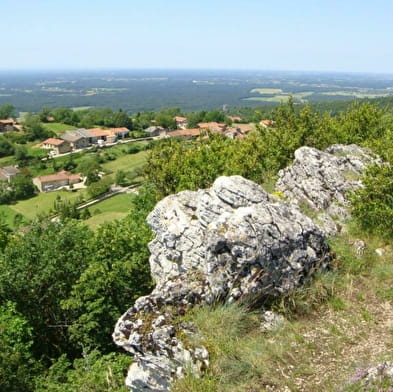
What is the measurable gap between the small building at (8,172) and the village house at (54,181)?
497cm

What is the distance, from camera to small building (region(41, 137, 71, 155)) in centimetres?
11403

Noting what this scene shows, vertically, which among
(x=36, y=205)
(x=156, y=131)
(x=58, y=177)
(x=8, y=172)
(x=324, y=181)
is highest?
(x=324, y=181)

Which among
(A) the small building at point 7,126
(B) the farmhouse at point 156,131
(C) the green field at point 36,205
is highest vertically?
(A) the small building at point 7,126

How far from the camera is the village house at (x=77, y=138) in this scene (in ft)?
395

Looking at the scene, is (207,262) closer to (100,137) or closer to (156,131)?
(100,137)

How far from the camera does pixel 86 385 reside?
9.39 meters

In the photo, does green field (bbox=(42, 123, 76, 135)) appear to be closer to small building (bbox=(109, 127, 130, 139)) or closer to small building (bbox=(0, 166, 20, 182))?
small building (bbox=(109, 127, 130, 139))

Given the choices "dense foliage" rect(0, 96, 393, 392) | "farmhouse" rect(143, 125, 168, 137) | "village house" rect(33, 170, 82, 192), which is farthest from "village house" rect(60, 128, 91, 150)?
"dense foliage" rect(0, 96, 393, 392)

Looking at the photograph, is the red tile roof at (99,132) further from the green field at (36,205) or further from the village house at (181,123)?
the green field at (36,205)

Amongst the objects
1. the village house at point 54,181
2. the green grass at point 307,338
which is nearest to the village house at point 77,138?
the village house at point 54,181

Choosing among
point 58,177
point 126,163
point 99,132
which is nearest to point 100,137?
point 99,132

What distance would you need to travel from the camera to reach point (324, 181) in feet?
49.8

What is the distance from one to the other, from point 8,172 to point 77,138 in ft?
112

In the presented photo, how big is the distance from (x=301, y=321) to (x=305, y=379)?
1.71 m
